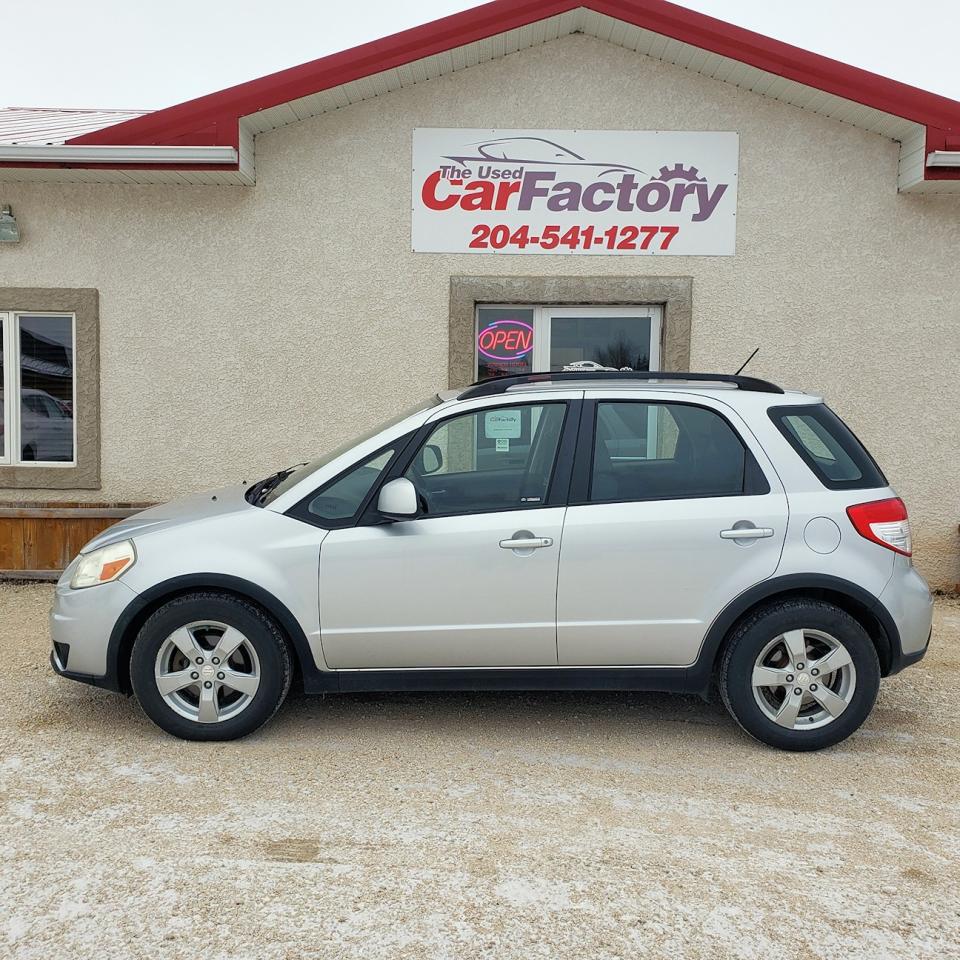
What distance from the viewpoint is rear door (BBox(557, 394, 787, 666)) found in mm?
4141

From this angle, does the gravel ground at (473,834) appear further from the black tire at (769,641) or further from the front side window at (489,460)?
the front side window at (489,460)

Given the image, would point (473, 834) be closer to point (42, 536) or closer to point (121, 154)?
point (42, 536)

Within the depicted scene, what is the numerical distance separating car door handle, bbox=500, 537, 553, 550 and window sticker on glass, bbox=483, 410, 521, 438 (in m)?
0.55

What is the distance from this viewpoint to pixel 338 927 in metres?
2.80

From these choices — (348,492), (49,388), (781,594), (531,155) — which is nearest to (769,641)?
(781,594)

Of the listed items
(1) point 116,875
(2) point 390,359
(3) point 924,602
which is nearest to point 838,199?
(2) point 390,359

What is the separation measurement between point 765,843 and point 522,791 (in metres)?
0.96

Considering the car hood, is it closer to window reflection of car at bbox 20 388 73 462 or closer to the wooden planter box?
the wooden planter box

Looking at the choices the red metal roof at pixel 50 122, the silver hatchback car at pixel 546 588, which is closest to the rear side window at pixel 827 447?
the silver hatchback car at pixel 546 588

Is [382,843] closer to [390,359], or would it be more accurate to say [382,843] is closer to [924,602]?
[924,602]

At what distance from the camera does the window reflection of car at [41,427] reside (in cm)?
788

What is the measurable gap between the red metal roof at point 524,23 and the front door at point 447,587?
4.27 m

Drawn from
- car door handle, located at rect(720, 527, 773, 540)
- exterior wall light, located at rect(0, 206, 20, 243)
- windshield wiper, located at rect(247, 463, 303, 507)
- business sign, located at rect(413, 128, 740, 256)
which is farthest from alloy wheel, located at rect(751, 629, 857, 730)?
exterior wall light, located at rect(0, 206, 20, 243)

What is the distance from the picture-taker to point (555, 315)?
7.79 meters
